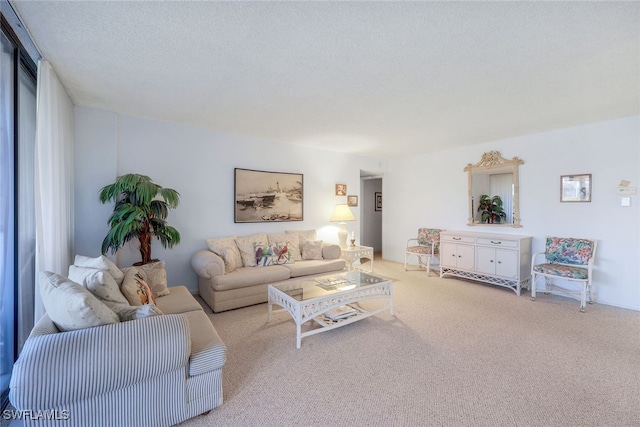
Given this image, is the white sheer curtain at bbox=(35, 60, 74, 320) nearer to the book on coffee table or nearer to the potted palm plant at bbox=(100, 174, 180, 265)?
the potted palm plant at bbox=(100, 174, 180, 265)

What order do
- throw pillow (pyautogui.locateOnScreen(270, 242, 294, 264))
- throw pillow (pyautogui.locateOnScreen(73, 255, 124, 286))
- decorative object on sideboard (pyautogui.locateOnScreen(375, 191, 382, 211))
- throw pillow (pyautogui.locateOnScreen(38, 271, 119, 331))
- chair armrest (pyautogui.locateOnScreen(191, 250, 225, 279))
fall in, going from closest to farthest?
throw pillow (pyautogui.locateOnScreen(38, 271, 119, 331)) → throw pillow (pyautogui.locateOnScreen(73, 255, 124, 286)) → chair armrest (pyautogui.locateOnScreen(191, 250, 225, 279)) → throw pillow (pyautogui.locateOnScreen(270, 242, 294, 264)) → decorative object on sideboard (pyautogui.locateOnScreen(375, 191, 382, 211))

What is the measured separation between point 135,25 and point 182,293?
2.27 m

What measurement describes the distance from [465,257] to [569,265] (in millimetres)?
1284

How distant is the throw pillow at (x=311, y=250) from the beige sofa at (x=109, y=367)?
2701 millimetres

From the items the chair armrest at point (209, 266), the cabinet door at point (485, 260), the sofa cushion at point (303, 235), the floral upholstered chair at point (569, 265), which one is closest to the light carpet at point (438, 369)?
the floral upholstered chair at point (569, 265)

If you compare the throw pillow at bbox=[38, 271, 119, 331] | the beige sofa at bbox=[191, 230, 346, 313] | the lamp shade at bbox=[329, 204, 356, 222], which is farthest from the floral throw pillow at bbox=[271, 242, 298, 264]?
the throw pillow at bbox=[38, 271, 119, 331]

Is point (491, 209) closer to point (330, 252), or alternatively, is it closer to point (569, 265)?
point (569, 265)

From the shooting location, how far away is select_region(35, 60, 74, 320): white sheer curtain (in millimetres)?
2035

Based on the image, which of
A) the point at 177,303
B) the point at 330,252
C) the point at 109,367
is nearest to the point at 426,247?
the point at 330,252

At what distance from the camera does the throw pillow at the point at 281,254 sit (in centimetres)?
402

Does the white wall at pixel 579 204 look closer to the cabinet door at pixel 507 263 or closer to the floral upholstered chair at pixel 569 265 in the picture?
the floral upholstered chair at pixel 569 265

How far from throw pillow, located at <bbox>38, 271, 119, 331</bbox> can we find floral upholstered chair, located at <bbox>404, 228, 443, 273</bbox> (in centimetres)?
471

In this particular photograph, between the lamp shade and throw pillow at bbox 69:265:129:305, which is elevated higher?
the lamp shade

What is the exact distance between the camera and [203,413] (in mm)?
1679
